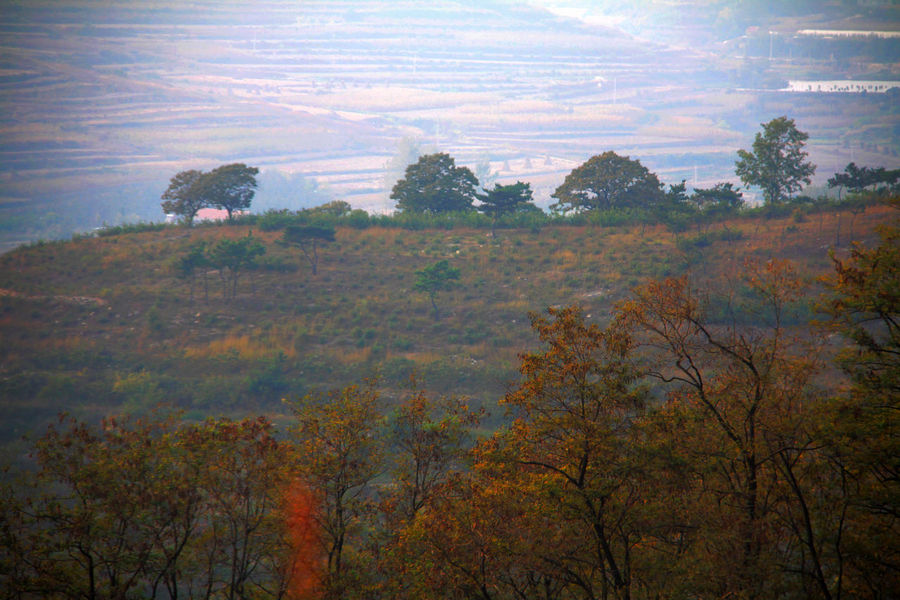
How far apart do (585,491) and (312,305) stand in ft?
118

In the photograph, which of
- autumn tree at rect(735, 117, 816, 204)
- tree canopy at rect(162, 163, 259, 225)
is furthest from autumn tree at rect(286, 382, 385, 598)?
autumn tree at rect(735, 117, 816, 204)

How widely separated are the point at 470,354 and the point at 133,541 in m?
28.8

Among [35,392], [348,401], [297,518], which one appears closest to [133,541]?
[297,518]

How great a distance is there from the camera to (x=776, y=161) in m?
54.8

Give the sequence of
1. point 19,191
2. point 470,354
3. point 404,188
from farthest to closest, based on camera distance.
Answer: point 19,191 → point 404,188 → point 470,354

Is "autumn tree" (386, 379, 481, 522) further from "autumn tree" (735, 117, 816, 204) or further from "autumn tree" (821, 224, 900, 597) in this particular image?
"autumn tree" (735, 117, 816, 204)

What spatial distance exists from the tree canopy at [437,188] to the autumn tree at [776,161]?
22.8 metres

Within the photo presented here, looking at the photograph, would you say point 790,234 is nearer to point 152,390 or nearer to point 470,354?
point 470,354

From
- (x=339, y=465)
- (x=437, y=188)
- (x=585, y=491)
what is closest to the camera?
(x=585, y=491)

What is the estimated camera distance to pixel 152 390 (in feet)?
122

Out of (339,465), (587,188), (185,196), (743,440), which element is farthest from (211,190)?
(743,440)

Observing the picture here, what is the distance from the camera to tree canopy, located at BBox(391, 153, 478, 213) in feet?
195

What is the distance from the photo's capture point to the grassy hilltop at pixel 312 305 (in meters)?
37.9

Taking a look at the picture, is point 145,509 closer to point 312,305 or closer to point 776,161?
point 312,305
